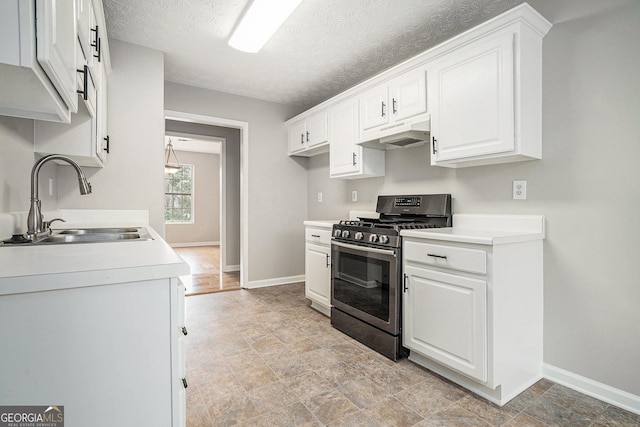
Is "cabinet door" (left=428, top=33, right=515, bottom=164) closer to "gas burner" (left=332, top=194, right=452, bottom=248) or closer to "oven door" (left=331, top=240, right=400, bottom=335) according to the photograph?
"gas burner" (left=332, top=194, right=452, bottom=248)

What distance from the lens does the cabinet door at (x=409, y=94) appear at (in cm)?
237

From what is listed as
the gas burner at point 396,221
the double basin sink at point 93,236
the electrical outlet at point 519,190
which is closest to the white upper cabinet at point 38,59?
the double basin sink at point 93,236

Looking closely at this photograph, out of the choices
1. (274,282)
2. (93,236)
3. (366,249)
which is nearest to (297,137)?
(274,282)

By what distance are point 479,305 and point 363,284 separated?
0.92 meters

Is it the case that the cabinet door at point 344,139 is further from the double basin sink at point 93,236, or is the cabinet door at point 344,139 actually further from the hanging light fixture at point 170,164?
the hanging light fixture at point 170,164

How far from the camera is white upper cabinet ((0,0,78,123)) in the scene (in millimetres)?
756

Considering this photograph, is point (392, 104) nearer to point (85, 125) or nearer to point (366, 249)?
point (366, 249)

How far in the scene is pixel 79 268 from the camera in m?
0.79

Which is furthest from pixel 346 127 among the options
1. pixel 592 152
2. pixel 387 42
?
pixel 592 152

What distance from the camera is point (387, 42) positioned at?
2764mm

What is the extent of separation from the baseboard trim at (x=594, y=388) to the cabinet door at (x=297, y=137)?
3066 millimetres

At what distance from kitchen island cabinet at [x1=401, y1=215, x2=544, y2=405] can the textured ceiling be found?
5.15ft

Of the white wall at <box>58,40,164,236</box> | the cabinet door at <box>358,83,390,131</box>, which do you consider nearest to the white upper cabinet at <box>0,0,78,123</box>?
the white wall at <box>58,40,164,236</box>

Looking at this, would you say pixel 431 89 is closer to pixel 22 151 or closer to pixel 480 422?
pixel 480 422
